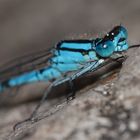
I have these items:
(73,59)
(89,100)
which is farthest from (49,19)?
(89,100)

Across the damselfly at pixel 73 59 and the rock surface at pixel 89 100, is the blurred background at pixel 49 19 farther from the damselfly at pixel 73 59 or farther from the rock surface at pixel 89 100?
the damselfly at pixel 73 59

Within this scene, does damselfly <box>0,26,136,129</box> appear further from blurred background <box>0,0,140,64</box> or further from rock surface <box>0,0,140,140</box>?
blurred background <box>0,0,140,64</box>

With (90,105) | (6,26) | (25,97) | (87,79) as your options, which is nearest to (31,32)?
(6,26)

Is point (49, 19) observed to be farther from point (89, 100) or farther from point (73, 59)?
point (89, 100)

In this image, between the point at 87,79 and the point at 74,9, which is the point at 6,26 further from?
the point at 87,79

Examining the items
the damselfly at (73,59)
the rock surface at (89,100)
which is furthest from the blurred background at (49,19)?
the damselfly at (73,59)

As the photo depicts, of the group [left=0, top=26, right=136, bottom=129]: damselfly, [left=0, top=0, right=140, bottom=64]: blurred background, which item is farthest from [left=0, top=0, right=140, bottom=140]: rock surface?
[left=0, top=26, right=136, bottom=129]: damselfly
